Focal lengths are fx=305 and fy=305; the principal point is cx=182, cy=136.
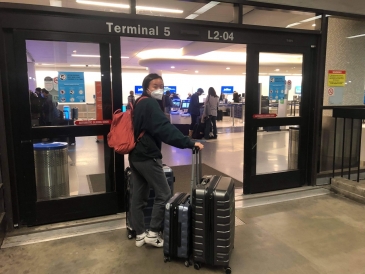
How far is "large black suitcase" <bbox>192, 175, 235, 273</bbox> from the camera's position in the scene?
226 cm

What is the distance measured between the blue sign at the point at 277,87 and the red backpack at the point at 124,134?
87.3 inches

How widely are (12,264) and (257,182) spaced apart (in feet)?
9.36

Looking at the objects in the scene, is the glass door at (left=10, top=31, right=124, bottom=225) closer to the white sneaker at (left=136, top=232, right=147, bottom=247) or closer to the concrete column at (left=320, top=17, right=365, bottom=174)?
the white sneaker at (left=136, top=232, right=147, bottom=247)

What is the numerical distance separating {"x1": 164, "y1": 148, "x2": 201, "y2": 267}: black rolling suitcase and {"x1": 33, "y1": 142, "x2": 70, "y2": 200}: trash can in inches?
61.0

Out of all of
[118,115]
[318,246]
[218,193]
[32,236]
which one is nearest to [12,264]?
[32,236]

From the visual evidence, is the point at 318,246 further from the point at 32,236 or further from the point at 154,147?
the point at 32,236

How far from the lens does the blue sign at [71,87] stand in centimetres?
313

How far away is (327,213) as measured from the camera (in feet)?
11.3

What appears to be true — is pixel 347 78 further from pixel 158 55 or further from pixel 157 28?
pixel 158 55

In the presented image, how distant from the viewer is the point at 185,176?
4895 millimetres

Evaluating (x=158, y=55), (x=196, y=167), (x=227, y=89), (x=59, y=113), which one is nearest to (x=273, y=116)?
(x=196, y=167)

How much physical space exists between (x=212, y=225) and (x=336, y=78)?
125 inches

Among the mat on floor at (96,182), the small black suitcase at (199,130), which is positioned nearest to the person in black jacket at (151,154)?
the mat on floor at (96,182)

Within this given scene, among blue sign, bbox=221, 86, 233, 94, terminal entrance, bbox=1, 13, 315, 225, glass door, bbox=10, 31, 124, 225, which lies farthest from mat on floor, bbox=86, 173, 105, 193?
blue sign, bbox=221, 86, 233, 94
